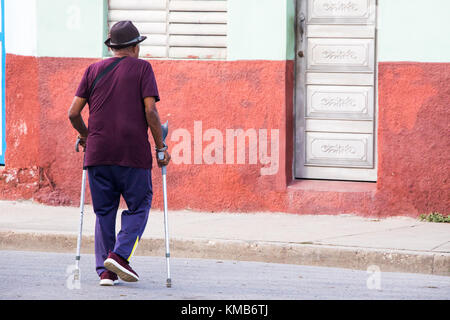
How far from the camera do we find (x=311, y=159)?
1014 centimetres

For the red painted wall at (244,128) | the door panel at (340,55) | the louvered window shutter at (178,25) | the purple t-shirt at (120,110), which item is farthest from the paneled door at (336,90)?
the purple t-shirt at (120,110)

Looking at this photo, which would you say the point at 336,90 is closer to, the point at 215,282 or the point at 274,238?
the point at 274,238

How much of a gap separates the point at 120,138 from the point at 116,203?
0.53 m

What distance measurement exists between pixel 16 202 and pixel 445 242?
4.95m

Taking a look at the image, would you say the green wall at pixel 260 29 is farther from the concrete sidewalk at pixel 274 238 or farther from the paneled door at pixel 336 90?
the concrete sidewalk at pixel 274 238

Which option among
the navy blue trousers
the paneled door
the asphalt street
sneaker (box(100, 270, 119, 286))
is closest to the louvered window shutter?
the paneled door

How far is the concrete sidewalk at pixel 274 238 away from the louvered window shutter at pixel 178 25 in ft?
5.94

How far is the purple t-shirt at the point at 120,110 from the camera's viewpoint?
6.56 meters

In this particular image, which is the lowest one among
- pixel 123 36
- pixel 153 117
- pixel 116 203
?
pixel 116 203

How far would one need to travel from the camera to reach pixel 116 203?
6.81m

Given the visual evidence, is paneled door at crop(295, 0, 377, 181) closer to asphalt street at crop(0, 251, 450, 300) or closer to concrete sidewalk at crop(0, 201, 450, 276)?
concrete sidewalk at crop(0, 201, 450, 276)

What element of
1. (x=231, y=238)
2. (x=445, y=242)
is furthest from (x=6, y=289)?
(x=445, y=242)

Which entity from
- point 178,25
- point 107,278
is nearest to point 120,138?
point 107,278
